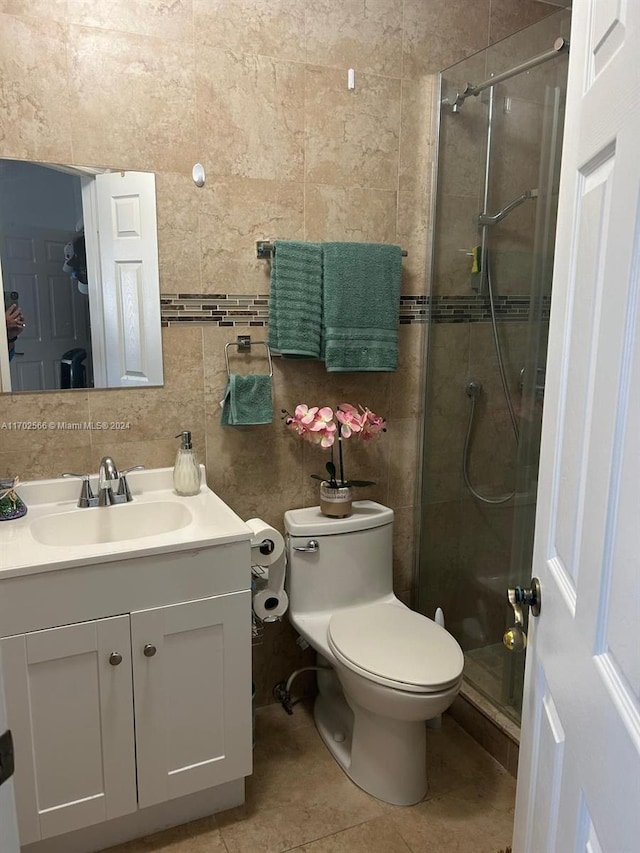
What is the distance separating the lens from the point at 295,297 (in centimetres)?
204

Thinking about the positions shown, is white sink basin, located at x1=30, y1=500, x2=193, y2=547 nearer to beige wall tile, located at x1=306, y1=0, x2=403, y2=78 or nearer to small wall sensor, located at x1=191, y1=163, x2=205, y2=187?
small wall sensor, located at x1=191, y1=163, x2=205, y2=187

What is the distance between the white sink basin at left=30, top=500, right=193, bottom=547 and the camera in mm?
1817

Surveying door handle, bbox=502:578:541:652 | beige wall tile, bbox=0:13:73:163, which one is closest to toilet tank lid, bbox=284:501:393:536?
door handle, bbox=502:578:541:652

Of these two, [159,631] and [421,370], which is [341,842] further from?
[421,370]

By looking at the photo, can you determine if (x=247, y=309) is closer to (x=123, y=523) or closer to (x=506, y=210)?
(x=123, y=523)

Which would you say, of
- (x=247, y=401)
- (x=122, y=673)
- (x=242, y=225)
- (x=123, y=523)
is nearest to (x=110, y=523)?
(x=123, y=523)

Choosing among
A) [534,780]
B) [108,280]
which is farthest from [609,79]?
[108,280]

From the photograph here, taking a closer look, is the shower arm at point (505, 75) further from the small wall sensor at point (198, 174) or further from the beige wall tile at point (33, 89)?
the beige wall tile at point (33, 89)

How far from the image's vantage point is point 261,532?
1.83 meters

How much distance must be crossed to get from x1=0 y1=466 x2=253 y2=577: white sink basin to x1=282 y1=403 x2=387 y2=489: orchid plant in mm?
367

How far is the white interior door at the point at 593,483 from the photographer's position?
2.04 feet

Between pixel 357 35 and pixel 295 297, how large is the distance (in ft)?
2.91

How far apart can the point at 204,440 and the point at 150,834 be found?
3.75ft

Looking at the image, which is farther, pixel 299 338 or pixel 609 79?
pixel 299 338
